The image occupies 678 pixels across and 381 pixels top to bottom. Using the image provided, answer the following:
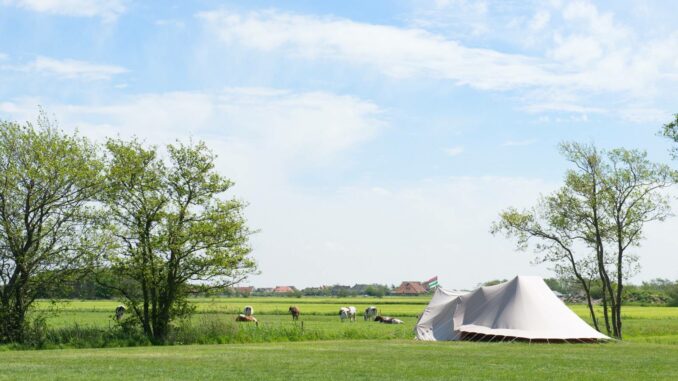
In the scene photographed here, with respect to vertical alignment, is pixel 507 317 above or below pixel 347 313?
below

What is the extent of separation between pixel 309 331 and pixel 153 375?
2021 cm

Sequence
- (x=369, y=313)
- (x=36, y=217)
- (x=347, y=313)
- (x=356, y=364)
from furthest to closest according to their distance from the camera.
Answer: (x=369, y=313) → (x=347, y=313) → (x=36, y=217) → (x=356, y=364)

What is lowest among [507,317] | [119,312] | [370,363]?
[370,363]

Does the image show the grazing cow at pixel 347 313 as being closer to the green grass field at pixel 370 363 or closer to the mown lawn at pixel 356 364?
the green grass field at pixel 370 363

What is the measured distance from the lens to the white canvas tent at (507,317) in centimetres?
3419

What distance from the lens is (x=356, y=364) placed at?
848 inches

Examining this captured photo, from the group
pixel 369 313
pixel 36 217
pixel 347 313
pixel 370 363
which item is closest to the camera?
pixel 370 363

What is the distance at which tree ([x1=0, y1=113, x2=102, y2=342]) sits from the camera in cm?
3272

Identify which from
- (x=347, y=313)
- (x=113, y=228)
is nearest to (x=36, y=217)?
(x=113, y=228)

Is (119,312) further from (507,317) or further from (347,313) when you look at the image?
(347,313)

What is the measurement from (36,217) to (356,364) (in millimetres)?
17674

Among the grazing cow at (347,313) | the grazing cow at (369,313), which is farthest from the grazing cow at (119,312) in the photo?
the grazing cow at (369,313)

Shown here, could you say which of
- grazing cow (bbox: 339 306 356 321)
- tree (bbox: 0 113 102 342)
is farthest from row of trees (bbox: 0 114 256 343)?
grazing cow (bbox: 339 306 356 321)

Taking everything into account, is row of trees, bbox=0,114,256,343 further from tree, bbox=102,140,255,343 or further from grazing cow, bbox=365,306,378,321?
grazing cow, bbox=365,306,378,321
